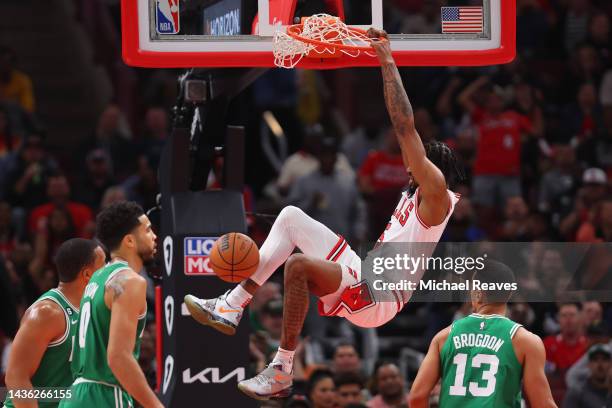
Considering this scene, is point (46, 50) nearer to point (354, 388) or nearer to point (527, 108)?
point (527, 108)

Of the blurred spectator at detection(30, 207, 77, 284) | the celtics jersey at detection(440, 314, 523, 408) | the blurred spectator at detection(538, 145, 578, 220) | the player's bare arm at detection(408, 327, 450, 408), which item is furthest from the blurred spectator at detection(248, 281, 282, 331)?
the celtics jersey at detection(440, 314, 523, 408)

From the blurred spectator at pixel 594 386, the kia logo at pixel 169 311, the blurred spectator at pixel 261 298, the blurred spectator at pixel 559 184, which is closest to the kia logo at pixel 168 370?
the kia logo at pixel 169 311

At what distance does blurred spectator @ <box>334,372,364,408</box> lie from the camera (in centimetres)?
1202

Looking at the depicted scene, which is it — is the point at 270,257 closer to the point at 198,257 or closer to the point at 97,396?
the point at 97,396

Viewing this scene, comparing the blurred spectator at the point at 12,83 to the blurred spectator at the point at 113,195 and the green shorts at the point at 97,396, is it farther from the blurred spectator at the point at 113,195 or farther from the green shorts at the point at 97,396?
the green shorts at the point at 97,396

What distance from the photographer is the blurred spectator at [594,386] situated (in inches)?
471

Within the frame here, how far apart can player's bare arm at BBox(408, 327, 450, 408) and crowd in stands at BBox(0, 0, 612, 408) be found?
96.5 inches

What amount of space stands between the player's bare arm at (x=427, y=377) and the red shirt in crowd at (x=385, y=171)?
7.17 metres

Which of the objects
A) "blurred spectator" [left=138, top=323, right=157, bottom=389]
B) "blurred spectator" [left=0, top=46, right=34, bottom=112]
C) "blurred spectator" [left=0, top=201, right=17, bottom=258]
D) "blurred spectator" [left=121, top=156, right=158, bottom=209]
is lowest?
"blurred spectator" [left=138, top=323, right=157, bottom=389]

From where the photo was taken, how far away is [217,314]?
Answer: 8586mm

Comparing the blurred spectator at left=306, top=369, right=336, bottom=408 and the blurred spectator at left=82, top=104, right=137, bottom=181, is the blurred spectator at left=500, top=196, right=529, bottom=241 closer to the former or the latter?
the blurred spectator at left=306, top=369, right=336, bottom=408

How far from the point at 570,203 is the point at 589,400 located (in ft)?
12.6

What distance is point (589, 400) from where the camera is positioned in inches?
470

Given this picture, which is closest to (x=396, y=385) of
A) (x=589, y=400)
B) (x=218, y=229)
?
(x=589, y=400)
